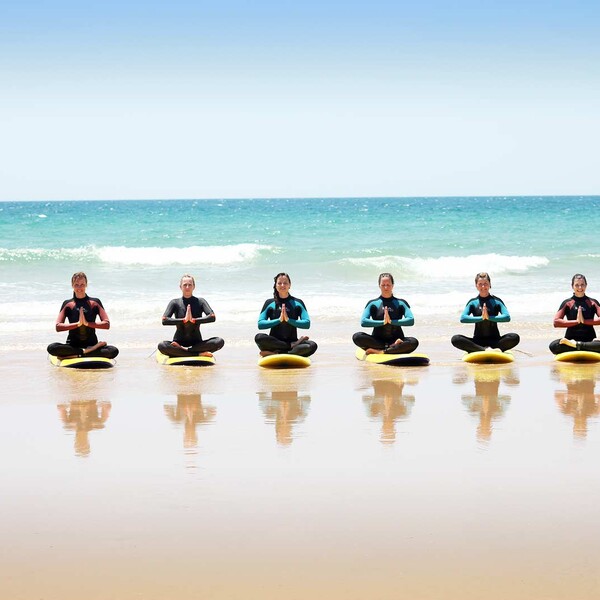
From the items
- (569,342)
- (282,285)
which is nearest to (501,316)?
(569,342)

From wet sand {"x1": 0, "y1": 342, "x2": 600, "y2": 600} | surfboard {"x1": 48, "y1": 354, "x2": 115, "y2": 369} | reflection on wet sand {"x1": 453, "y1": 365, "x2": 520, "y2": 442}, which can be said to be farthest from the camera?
surfboard {"x1": 48, "y1": 354, "x2": 115, "y2": 369}

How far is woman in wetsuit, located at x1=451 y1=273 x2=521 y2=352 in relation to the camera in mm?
12578

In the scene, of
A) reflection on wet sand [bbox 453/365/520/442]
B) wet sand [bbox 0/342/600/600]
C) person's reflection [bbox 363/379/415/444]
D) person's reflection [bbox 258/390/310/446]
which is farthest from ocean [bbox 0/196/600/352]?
wet sand [bbox 0/342/600/600]

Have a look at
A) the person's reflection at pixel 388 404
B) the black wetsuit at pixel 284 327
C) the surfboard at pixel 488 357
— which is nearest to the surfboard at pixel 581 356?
the surfboard at pixel 488 357

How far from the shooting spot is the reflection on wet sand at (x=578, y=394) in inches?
335

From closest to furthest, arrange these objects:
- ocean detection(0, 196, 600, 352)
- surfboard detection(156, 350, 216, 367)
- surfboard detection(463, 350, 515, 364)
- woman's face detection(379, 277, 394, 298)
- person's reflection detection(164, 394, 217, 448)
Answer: person's reflection detection(164, 394, 217, 448) < surfboard detection(156, 350, 216, 367) < surfboard detection(463, 350, 515, 364) < woman's face detection(379, 277, 394, 298) < ocean detection(0, 196, 600, 352)

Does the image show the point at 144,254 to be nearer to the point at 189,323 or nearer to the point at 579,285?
the point at 189,323

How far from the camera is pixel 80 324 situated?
39.9 ft

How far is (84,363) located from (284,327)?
8.86 ft

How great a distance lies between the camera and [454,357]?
13.0 meters

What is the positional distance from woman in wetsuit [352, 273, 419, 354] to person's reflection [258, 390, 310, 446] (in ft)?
8.55

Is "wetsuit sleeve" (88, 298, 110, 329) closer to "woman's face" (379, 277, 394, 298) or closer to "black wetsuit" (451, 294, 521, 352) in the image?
"woman's face" (379, 277, 394, 298)

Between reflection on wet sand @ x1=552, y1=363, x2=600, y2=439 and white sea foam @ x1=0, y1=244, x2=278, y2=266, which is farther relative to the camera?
white sea foam @ x1=0, y1=244, x2=278, y2=266

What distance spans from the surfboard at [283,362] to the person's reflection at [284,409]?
1809 mm
